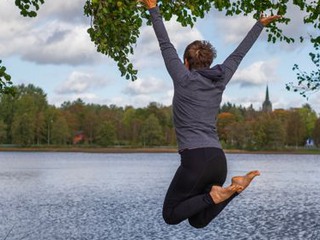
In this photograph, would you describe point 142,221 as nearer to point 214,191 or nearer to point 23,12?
point 23,12

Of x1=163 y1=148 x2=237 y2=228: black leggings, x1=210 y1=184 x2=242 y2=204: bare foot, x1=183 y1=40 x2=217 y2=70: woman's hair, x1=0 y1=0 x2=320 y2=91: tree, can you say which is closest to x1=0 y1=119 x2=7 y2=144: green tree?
x1=0 y1=0 x2=320 y2=91: tree

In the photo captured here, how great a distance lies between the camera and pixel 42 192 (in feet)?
134

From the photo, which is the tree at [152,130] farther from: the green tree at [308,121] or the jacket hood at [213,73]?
the jacket hood at [213,73]

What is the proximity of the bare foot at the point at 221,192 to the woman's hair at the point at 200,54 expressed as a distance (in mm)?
1180

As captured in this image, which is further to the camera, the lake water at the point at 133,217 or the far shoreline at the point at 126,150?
the far shoreline at the point at 126,150

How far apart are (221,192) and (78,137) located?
175m

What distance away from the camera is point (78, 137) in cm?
17825

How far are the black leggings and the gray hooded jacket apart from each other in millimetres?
106

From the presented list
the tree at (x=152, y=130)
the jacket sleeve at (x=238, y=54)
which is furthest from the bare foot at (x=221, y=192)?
the tree at (x=152, y=130)

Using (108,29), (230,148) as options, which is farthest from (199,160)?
(230,148)

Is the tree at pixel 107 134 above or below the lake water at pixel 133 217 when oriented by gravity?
above

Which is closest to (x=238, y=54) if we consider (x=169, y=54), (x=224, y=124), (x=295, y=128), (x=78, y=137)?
(x=169, y=54)

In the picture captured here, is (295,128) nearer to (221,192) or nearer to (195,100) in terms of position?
(221,192)

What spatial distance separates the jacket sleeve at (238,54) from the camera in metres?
5.70
